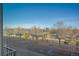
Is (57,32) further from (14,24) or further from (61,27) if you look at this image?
(14,24)

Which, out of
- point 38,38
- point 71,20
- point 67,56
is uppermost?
point 71,20

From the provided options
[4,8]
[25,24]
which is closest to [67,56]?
[25,24]

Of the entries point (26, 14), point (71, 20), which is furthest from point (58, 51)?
point (26, 14)

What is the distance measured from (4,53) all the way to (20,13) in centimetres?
59

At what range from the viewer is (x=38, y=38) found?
3283 mm

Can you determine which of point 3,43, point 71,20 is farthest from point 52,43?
point 3,43

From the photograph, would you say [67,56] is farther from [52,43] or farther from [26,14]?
[26,14]

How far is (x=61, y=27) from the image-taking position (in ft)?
10.7

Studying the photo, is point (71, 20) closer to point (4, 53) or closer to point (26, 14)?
point (26, 14)

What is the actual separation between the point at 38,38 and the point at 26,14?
1.21ft

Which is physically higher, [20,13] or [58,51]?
[20,13]

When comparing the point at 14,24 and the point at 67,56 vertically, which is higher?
the point at 14,24

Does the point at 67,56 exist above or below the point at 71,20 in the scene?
below

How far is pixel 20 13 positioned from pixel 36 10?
8.8 inches
